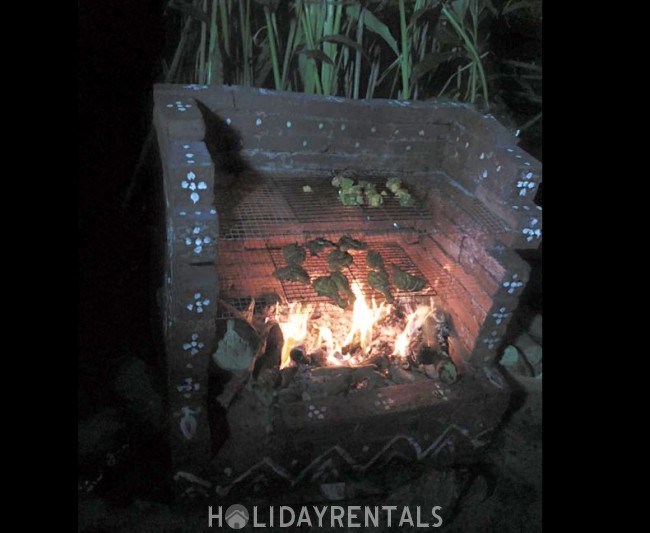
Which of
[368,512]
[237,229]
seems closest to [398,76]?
[237,229]

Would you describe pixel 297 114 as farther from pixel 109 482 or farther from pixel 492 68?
pixel 109 482

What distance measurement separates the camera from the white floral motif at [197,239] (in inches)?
94.0

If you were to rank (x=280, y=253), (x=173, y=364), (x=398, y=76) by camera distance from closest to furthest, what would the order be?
(x=173, y=364) < (x=280, y=253) < (x=398, y=76)

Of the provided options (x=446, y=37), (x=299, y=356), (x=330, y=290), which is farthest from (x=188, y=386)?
(x=446, y=37)

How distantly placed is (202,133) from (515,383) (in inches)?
103

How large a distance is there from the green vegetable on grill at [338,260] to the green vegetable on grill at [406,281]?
1.02ft

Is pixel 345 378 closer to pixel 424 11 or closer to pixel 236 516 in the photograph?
pixel 236 516

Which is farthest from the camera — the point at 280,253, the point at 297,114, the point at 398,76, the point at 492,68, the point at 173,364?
the point at 492,68

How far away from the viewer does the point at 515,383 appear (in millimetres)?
3631

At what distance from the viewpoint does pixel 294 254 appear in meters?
3.38

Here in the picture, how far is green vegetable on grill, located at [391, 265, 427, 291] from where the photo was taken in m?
3.38

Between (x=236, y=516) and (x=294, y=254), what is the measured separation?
155 centimetres

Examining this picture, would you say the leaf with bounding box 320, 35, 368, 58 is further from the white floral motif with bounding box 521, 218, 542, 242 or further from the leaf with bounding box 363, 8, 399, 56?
the white floral motif with bounding box 521, 218, 542, 242

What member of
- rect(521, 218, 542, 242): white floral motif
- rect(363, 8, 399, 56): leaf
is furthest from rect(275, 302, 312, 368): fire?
rect(363, 8, 399, 56): leaf
